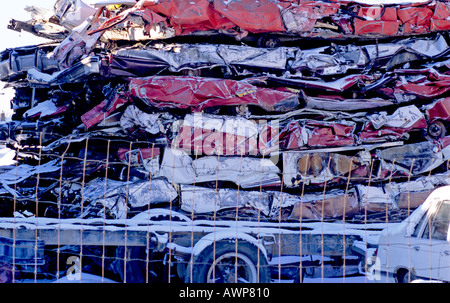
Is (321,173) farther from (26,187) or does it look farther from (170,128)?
(26,187)

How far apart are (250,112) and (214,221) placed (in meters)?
2.17

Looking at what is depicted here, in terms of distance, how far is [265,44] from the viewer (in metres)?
7.28

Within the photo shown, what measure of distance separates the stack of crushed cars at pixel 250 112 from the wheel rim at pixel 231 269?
1.46m

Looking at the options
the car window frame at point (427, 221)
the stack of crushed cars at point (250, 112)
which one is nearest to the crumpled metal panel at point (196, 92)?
the stack of crushed cars at point (250, 112)

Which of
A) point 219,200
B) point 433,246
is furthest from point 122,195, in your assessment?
point 433,246

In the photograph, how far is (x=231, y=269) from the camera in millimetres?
4750

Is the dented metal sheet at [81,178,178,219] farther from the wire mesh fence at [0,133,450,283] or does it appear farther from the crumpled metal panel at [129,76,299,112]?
the crumpled metal panel at [129,76,299,112]

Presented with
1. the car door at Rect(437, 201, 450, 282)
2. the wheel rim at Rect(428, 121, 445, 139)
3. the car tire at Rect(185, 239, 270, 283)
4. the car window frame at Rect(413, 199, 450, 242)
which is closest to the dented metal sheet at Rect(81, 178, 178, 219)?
the car tire at Rect(185, 239, 270, 283)

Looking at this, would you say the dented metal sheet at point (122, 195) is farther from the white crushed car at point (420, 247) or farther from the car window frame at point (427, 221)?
the car window frame at point (427, 221)

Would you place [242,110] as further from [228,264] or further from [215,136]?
[228,264]

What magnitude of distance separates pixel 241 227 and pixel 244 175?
1423 millimetres

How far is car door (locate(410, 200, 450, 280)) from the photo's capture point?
3.88 meters

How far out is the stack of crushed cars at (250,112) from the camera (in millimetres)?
6484

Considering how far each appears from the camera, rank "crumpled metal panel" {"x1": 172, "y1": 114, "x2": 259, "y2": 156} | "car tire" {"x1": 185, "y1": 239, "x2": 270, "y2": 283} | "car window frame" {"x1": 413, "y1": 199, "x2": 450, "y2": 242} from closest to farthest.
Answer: "car window frame" {"x1": 413, "y1": 199, "x2": 450, "y2": 242} → "car tire" {"x1": 185, "y1": 239, "x2": 270, "y2": 283} → "crumpled metal panel" {"x1": 172, "y1": 114, "x2": 259, "y2": 156}
